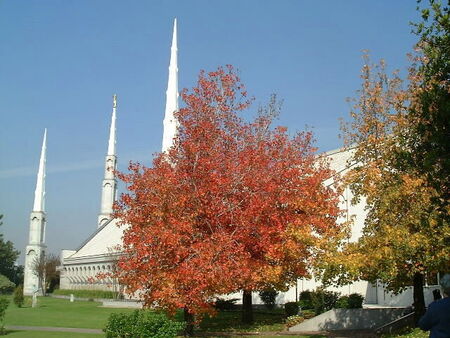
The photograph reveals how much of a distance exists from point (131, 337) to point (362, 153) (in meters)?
10.6

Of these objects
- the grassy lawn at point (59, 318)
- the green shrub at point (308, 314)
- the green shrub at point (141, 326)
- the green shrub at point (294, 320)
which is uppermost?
the green shrub at point (141, 326)

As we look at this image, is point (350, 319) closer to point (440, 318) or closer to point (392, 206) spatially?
point (392, 206)

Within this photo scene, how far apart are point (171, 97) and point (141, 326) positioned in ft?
128

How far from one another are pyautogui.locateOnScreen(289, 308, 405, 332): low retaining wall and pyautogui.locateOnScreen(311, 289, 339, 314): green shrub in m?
1.50

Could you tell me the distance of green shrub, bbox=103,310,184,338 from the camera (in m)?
14.3

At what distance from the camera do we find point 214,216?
1917cm

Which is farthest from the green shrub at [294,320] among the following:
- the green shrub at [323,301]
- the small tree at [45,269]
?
the small tree at [45,269]

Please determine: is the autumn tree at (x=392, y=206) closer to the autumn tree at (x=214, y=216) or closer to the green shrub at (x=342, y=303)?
the autumn tree at (x=214, y=216)

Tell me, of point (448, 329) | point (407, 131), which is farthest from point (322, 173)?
point (448, 329)

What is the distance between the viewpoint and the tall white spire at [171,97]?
48.0 m

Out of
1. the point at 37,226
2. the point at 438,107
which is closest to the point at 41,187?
the point at 37,226

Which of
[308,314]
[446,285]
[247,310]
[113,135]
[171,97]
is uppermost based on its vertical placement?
[113,135]

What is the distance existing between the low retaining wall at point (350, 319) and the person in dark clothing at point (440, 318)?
57.9 ft

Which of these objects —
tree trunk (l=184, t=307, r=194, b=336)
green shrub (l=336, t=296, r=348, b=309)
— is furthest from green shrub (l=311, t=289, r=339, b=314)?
tree trunk (l=184, t=307, r=194, b=336)
